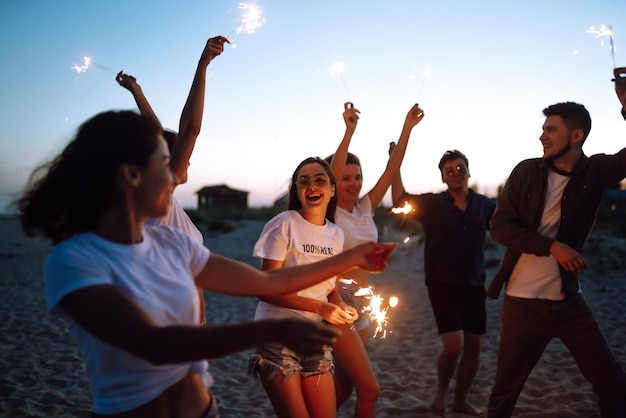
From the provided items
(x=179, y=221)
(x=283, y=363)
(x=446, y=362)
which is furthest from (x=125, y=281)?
(x=446, y=362)

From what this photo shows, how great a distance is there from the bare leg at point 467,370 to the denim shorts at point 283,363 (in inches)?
91.2

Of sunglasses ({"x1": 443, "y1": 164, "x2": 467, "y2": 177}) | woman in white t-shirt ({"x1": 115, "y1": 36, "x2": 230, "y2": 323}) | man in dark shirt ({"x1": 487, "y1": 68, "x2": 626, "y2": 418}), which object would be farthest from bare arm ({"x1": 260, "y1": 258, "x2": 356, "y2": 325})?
sunglasses ({"x1": 443, "y1": 164, "x2": 467, "y2": 177})

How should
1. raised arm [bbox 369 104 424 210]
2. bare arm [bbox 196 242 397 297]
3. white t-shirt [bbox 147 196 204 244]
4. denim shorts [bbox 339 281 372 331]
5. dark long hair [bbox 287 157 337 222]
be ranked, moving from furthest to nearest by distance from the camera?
1. raised arm [bbox 369 104 424 210]
2. denim shorts [bbox 339 281 372 331]
3. dark long hair [bbox 287 157 337 222]
4. white t-shirt [bbox 147 196 204 244]
5. bare arm [bbox 196 242 397 297]

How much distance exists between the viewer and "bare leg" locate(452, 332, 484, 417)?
488 centimetres

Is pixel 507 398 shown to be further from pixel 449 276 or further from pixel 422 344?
pixel 422 344

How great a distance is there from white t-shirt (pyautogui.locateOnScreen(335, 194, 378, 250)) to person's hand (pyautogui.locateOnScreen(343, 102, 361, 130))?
2.40 ft

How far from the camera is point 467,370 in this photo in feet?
16.1

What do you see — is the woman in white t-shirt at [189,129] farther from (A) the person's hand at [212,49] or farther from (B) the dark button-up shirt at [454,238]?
(B) the dark button-up shirt at [454,238]

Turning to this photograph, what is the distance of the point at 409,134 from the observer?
455 cm

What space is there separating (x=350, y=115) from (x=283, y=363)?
2.33 meters

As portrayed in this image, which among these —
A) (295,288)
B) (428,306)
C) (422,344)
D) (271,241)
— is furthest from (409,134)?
(428,306)

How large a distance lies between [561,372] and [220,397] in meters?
4.13

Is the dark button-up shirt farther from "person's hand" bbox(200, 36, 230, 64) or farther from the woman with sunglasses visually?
"person's hand" bbox(200, 36, 230, 64)

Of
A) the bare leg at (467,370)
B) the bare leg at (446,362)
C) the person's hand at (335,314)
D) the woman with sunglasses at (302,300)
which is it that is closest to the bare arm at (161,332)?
the woman with sunglasses at (302,300)
